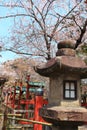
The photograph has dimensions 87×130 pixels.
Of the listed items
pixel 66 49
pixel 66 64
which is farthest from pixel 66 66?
pixel 66 49

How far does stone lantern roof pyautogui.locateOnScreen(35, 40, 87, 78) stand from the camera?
15.5 ft

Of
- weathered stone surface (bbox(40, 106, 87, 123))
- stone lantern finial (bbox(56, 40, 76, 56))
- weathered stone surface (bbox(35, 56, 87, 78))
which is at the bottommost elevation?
weathered stone surface (bbox(40, 106, 87, 123))

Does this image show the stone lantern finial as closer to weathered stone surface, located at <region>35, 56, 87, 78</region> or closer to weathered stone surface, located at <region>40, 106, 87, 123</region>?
weathered stone surface, located at <region>35, 56, 87, 78</region>

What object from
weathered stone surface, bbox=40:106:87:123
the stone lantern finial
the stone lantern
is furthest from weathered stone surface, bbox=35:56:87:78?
weathered stone surface, bbox=40:106:87:123

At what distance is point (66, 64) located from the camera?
4711 millimetres

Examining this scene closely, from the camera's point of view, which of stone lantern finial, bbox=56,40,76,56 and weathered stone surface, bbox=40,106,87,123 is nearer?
weathered stone surface, bbox=40,106,87,123

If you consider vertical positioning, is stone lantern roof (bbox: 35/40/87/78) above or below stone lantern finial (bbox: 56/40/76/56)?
below

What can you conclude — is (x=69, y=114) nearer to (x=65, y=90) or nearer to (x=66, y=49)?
(x=65, y=90)

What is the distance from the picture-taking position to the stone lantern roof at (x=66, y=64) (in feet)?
15.5

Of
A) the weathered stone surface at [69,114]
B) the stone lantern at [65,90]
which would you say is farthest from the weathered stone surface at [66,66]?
the weathered stone surface at [69,114]

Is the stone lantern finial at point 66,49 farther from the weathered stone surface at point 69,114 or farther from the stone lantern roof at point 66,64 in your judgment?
the weathered stone surface at point 69,114

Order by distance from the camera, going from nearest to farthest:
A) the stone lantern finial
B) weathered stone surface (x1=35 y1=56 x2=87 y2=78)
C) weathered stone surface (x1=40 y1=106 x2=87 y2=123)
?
1. weathered stone surface (x1=40 y1=106 x2=87 y2=123)
2. weathered stone surface (x1=35 y1=56 x2=87 y2=78)
3. the stone lantern finial

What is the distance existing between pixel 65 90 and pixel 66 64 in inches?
24.2

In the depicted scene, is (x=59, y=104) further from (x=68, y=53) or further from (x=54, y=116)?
(x=68, y=53)
